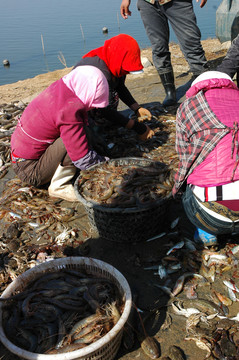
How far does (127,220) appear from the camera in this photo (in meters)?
3.32

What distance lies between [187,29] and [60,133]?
11.8 feet

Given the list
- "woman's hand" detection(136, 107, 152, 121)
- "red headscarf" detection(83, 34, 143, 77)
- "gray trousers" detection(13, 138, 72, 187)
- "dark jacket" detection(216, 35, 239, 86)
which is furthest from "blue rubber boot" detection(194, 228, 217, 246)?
"woman's hand" detection(136, 107, 152, 121)

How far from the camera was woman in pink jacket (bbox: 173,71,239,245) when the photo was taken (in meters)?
2.72

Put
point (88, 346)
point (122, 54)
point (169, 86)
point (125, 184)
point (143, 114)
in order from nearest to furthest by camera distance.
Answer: point (88, 346) < point (125, 184) < point (122, 54) < point (143, 114) < point (169, 86)

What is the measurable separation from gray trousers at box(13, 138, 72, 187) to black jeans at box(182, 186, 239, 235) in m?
1.65

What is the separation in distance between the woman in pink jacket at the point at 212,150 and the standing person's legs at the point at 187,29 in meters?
3.67

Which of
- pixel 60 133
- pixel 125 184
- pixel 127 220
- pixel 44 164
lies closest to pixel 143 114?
pixel 60 133

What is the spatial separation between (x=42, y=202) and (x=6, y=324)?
7.17 feet

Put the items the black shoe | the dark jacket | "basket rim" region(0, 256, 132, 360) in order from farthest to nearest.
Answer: the black shoe < the dark jacket < "basket rim" region(0, 256, 132, 360)

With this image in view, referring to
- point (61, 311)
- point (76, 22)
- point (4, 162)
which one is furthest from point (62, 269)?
point (76, 22)

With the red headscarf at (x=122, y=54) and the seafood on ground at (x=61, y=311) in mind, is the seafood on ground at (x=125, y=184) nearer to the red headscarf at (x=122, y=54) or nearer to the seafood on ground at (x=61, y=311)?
the seafood on ground at (x=61, y=311)

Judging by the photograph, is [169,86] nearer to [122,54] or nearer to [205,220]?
[122,54]

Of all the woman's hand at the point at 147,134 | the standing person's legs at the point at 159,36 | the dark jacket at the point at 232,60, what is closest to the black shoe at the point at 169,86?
the standing person's legs at the point at 159,36

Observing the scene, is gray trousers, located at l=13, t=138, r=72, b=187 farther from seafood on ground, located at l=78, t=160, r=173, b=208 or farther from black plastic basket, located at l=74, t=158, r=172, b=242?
black plastic basket, located at l=74, t=158, r=172, b=242
